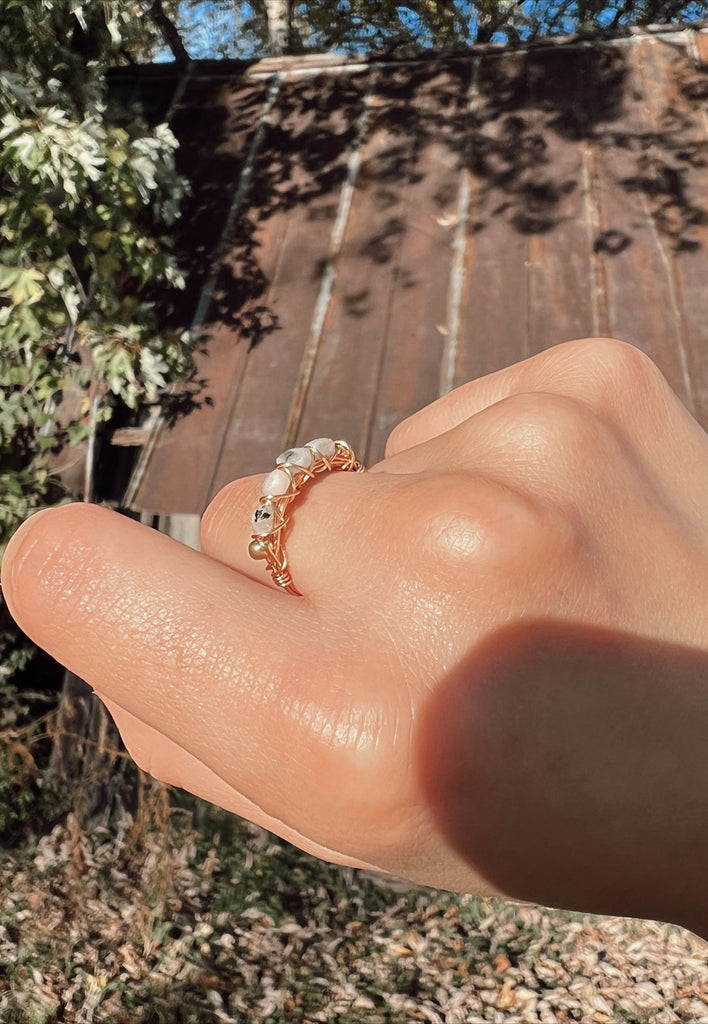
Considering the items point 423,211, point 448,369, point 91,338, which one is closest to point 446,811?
point 448,369

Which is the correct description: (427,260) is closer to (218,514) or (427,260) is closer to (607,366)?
(607,366)

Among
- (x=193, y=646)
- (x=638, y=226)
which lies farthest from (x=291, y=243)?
(x=193, y=646)

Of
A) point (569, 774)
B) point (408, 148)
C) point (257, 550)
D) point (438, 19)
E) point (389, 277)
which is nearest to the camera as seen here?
point (569, 774)

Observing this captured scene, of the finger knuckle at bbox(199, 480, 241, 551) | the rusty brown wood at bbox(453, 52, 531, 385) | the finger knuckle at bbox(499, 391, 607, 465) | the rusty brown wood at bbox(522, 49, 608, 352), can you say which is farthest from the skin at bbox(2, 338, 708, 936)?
the rusty brown wood at bbox(522, 49, 608, 352)

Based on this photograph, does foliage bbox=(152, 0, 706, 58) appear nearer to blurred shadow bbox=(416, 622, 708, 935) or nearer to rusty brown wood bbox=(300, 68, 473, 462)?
rusty brown wood bbox=(300, 68, 473, 462)

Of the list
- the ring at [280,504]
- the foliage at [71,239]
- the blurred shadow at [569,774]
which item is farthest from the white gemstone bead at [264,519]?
the foliage at [71,239]

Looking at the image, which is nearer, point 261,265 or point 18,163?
point 18,163

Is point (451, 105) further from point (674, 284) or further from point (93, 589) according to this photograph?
point (93, 589)
